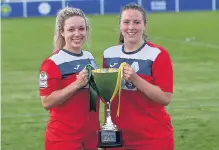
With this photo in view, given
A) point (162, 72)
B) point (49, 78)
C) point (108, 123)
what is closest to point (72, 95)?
point (49, 78)

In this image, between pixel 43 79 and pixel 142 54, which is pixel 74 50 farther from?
pixel 142 54

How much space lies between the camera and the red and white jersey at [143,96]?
457 cm

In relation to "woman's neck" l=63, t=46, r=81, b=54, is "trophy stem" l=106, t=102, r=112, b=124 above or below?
below

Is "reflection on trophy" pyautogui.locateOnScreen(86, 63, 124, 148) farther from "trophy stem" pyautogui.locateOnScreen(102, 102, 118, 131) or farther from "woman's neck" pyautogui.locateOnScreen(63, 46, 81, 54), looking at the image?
"woman's neck" pyautogui.locateOnScreen(63, 46, 81, 54)

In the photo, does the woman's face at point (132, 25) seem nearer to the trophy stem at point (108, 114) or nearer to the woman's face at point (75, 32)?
the woman's face at point (75, 32)

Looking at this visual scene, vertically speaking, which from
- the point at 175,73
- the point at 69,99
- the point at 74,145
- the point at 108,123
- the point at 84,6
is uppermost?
the point at 84,6

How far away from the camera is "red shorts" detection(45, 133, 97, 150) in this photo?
4672 millimetres

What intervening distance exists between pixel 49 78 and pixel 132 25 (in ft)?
2.09

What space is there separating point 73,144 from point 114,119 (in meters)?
0.31

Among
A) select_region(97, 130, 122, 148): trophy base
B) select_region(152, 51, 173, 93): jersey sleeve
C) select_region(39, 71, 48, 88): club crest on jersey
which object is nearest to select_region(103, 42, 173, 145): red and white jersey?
select_region(152, 51, 173, 93): jersey sleeve

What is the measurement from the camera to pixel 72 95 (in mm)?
4559

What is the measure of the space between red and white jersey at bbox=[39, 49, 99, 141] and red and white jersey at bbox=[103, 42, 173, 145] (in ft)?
0.56

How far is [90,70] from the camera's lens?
14.5 feet

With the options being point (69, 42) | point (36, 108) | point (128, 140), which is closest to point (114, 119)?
point (128, 140)
